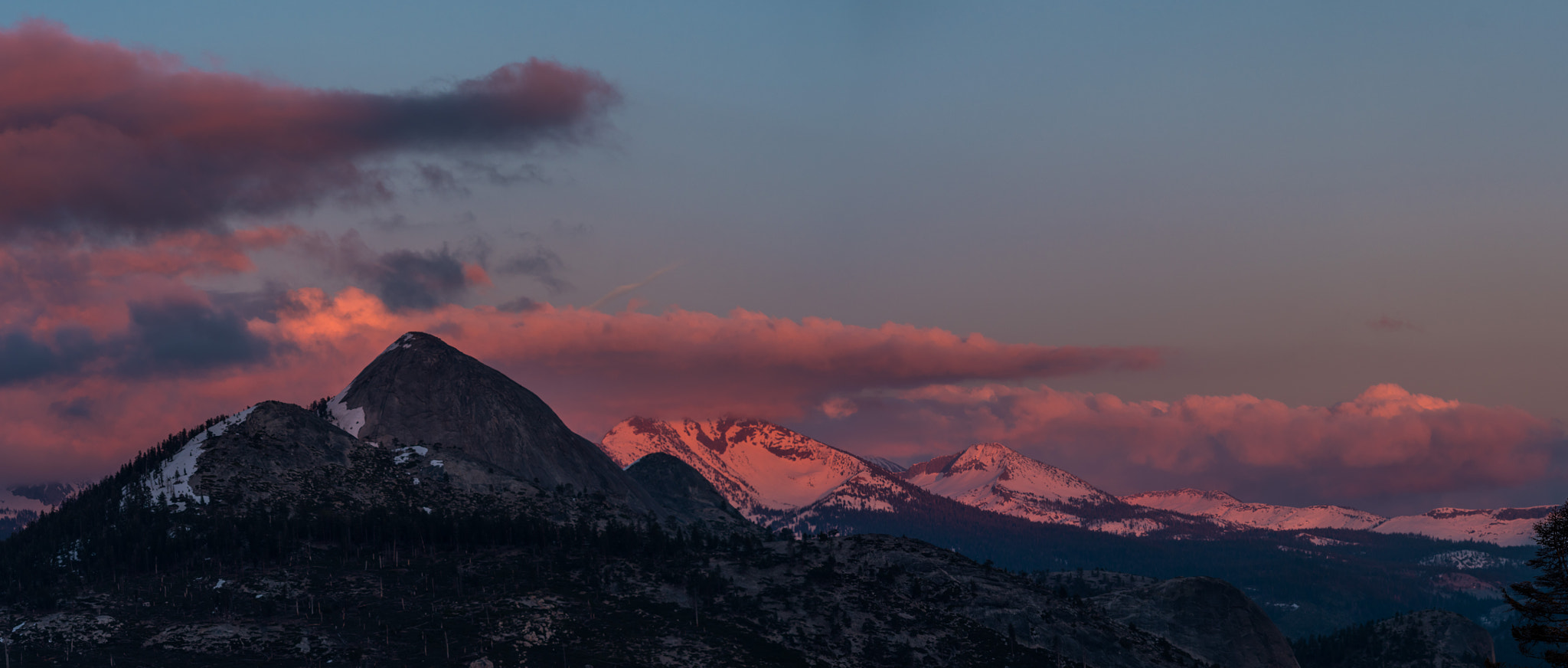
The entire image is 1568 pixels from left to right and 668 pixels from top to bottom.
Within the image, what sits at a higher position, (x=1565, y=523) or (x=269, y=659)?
(x=1565, y=523)

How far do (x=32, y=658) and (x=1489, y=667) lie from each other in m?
207

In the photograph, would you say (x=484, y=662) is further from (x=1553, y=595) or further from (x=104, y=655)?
(x=1553, y=595)

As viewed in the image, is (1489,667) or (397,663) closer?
(1489,667)

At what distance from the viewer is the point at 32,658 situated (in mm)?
198375

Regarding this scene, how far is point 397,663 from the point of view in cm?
19750

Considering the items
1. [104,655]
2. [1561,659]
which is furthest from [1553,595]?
[104,655]

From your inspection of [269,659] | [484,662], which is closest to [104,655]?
[269,659]

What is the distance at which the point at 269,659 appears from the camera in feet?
651

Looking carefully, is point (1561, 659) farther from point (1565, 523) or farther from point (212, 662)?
point (212, 662)

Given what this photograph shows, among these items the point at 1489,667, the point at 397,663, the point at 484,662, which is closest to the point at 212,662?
the point at 397,663

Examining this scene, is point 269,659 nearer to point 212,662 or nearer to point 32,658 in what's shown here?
point 212,662

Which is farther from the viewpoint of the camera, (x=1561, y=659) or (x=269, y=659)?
(x=269, y=659)

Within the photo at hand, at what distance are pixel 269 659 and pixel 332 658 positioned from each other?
9.50 meters

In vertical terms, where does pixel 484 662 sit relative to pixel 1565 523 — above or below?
below
